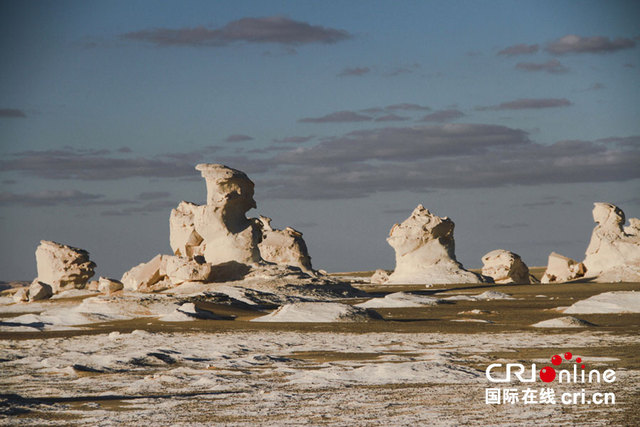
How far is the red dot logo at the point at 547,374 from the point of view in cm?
1004

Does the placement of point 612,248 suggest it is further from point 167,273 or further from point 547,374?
point 547,374

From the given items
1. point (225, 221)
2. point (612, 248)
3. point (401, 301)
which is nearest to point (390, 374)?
point (401, 301)

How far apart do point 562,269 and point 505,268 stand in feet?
9.55

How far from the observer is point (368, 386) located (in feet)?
32.6

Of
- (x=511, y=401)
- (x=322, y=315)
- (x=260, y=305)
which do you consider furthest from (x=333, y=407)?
(x=260, y=305)

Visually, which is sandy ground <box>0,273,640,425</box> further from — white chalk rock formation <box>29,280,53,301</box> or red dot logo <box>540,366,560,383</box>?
white chalk rock formation <box>29,280,53,301</box>

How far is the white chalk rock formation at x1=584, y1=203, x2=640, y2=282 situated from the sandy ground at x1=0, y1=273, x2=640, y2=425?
68.5 ft

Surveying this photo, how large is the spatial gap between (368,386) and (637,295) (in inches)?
531

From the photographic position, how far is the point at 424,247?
43.6 metres

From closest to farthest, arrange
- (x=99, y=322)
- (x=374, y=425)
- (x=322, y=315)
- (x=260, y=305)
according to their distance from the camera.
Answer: (x=374, y=425), (x=322, y=315), (x=99, y=322), (x=260, y=305)

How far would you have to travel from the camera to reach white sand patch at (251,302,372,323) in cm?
1956

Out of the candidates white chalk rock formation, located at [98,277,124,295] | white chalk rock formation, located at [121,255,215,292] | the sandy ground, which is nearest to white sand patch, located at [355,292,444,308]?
the sandy ground

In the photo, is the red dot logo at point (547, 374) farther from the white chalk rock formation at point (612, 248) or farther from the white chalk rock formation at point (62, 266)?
the white chalk rock formation at point (612, 248)

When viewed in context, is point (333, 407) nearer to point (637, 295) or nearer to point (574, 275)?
point (637, 295)
